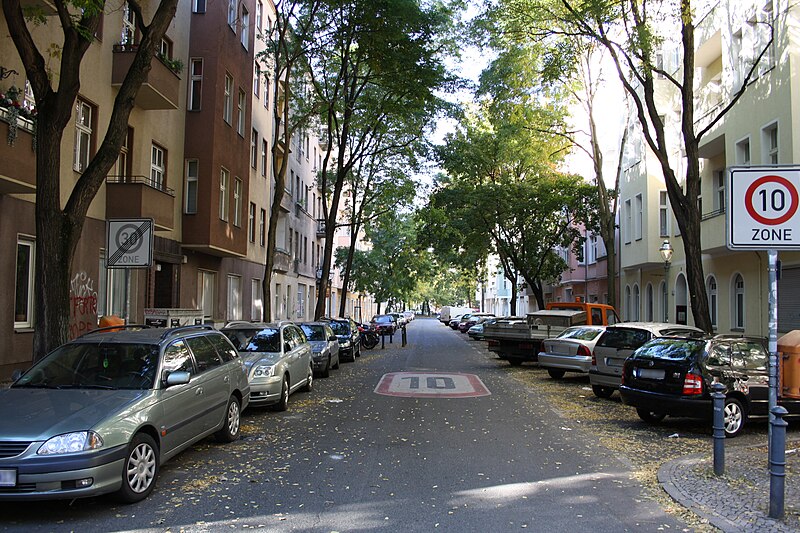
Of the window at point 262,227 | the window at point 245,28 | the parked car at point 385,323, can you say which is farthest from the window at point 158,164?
the parked car at point 385,323

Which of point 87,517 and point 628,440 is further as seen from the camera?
point 628,440

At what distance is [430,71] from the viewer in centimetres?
1872

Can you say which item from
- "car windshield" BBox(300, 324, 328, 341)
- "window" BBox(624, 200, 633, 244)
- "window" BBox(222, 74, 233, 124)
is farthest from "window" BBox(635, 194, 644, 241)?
"window" BBox(222, 74, 233, 124)

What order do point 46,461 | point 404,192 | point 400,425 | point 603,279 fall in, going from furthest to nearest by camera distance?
point 603,279 → point 404,192 → point 400,425 → point 46,461

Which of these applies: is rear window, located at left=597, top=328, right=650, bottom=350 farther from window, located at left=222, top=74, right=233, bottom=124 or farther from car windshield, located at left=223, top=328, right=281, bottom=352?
window, located at left=222, top=74, right=233, bottom=124

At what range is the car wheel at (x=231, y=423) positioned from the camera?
325 inches

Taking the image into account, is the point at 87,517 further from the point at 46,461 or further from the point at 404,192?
the point at 404,192

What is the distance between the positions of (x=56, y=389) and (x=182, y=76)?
1535 cm

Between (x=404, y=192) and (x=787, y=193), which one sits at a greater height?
(x=404, y=192)

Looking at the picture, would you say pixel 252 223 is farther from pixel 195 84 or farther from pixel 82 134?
pixel 82 134

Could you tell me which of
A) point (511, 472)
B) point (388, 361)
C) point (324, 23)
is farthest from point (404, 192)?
point (511, 472)

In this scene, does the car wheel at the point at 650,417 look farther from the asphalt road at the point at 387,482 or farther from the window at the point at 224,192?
the window at the point at 224,192

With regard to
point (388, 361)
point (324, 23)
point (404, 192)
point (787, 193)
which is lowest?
point (388, 361)

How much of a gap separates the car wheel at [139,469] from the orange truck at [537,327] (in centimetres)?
1382
